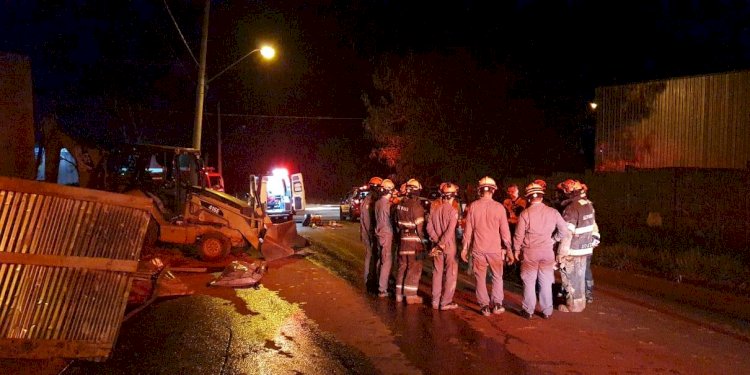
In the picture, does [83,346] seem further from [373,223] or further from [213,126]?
[213,126]

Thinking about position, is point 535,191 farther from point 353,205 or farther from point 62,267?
point 353,205

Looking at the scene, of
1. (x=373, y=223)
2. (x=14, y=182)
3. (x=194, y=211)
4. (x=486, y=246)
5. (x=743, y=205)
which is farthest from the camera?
(x=194, y=211)

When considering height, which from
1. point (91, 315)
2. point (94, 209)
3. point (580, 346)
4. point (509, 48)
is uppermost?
point (509, 48)

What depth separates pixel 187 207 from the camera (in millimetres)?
15086

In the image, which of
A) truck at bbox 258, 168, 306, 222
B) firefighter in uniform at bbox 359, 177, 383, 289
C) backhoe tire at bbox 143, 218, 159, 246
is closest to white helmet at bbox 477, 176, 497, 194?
firefighter in uniform at bbox 359, 177, 383, 289

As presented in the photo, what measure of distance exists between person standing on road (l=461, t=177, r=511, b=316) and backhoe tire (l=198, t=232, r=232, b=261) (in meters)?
7.09

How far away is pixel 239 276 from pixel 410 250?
3.27 m

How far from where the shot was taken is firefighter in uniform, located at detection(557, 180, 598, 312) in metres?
9.45

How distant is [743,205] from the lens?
14023mm

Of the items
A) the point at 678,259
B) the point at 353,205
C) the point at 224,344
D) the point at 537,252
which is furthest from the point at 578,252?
the point at 353,205

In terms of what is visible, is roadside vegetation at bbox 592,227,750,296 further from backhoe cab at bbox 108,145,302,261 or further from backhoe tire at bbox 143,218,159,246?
backhoe tire at bbox 143,218,159,246

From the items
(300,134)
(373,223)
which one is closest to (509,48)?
(373,223)

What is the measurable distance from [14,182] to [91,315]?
1474 millimetres

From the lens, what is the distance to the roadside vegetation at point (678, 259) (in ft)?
38.4
